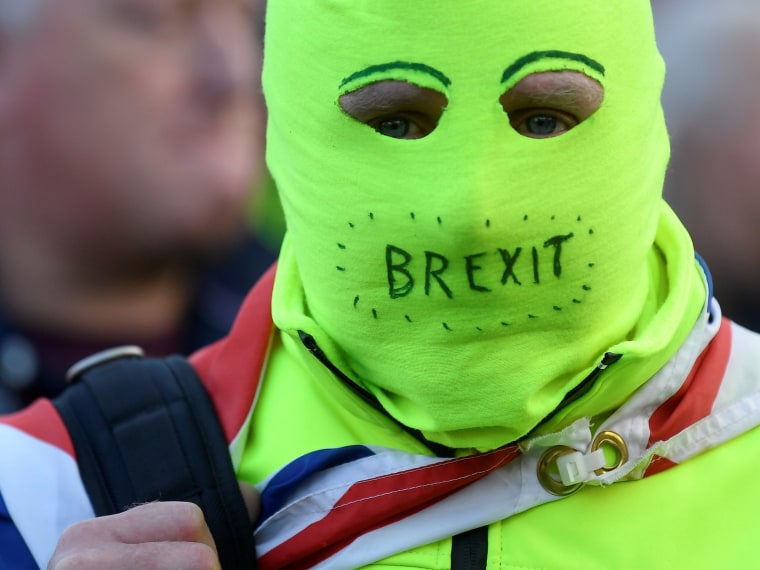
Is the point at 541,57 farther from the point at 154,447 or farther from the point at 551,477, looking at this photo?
the point at 154,447

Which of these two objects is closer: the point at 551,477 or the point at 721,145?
the point at 551,477

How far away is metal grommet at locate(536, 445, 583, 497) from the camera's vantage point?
157 cm

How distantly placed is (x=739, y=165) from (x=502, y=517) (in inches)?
92.6

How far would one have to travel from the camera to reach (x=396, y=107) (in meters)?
1.49

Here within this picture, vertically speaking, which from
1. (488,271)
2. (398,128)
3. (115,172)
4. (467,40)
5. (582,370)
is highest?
(467,40)

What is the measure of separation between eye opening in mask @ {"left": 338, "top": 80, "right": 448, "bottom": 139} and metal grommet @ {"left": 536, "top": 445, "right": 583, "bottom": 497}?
1.49 ft

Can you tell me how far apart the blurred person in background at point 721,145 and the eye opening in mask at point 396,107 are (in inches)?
87.7

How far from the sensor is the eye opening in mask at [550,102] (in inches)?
57.3

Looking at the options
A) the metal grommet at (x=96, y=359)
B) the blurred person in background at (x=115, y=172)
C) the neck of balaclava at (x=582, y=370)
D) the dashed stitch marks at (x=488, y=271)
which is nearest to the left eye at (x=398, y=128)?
the dashed stitch marks at (x=488, y=271)

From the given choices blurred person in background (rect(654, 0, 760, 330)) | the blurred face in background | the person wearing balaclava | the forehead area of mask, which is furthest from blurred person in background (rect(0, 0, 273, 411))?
the forehead area of mask

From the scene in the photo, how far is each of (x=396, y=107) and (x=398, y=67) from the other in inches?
2.0

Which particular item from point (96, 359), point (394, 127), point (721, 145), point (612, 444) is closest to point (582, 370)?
point (612, 444)

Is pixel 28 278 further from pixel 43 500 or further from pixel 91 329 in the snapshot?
pixel 43 500

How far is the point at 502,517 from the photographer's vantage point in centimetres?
158
